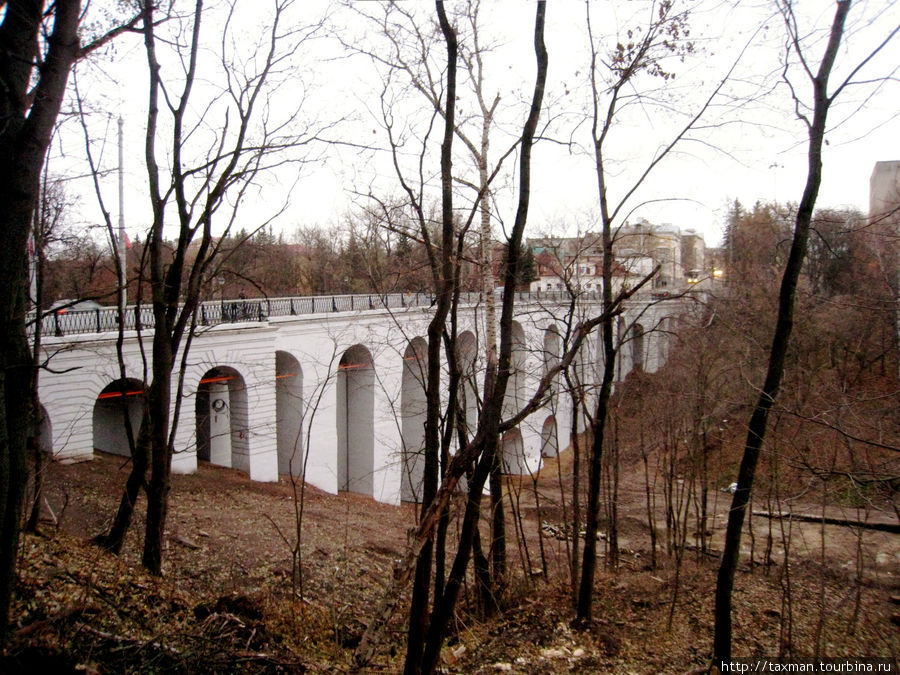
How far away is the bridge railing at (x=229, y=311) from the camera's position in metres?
12.2

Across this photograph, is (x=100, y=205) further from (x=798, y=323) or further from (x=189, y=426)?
(x=798, y=323)

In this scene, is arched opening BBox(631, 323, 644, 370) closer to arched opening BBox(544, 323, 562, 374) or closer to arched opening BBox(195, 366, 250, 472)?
arched opening BBox(544, 323, 562, 374)

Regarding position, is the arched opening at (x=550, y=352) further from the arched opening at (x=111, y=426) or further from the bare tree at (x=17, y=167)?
the arched opening at (x=111, y=426)

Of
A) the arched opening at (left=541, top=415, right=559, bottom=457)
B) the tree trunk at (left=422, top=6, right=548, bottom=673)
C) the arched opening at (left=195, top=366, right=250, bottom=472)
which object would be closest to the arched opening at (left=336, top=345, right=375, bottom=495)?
the arched opening at (left=195, top=366, right=250, bottom=472)

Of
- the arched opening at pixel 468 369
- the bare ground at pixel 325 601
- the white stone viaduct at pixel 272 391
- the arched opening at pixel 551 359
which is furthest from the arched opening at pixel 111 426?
the arched opening at pixel 551 359

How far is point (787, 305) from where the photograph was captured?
602 centimetres

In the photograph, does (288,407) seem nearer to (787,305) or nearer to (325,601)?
A: (325,601)

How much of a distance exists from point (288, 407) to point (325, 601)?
1179cm

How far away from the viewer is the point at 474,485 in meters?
5.46

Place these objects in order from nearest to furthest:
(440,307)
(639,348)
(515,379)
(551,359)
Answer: (440,307) → (515,379) → (551,359) → (639,348)

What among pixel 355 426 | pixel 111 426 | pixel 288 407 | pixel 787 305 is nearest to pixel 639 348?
pixel 355 426

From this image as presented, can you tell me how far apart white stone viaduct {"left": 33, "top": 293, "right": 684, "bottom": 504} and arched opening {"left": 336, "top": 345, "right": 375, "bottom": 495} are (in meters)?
0.04

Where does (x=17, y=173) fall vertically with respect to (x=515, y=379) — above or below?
above

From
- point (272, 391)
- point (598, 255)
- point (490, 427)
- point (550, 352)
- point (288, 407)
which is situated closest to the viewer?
point (490, 427)
